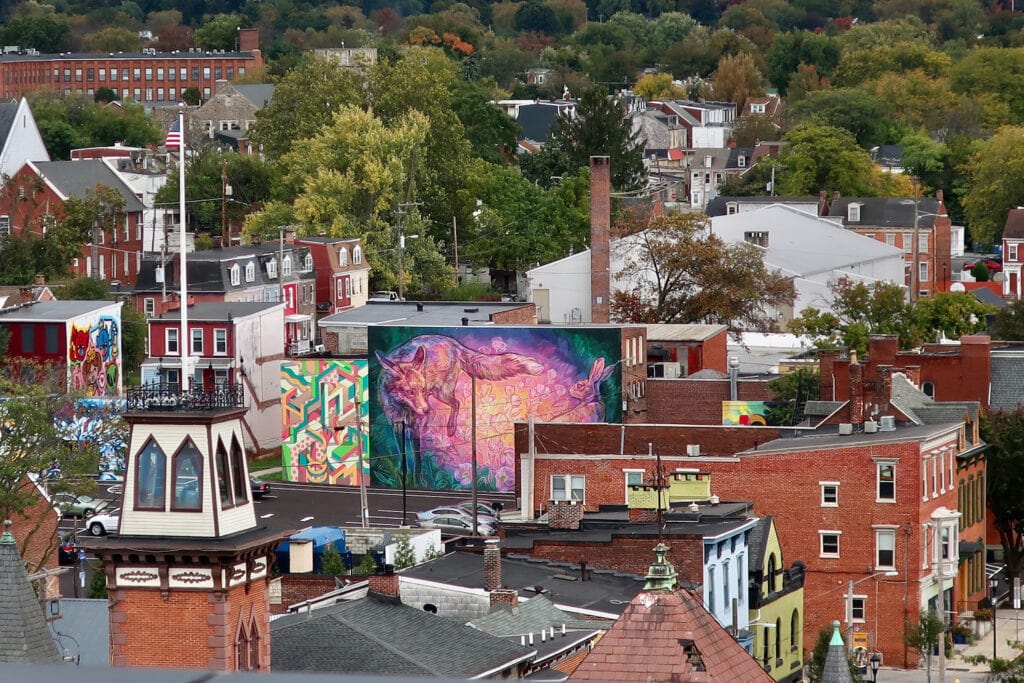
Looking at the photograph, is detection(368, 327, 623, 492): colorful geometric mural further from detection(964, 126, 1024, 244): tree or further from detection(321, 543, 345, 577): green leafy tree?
detection(964, 126, 1024, 244): tree

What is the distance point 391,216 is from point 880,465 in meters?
64.4

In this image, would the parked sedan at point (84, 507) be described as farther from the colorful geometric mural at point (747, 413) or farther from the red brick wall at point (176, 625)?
the red brick wall at point (176, 625)

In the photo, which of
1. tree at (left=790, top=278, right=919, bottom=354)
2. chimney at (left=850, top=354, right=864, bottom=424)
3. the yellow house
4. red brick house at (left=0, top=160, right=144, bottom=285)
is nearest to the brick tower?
the yellow house

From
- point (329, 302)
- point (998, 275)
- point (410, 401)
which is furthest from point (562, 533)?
point (998, 275)

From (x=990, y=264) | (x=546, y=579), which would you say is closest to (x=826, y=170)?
(x=990, y=264)

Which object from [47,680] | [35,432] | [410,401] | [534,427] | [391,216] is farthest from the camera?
[391,216]

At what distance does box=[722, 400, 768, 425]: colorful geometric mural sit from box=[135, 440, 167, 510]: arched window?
41.6m

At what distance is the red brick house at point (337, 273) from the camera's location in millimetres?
103750

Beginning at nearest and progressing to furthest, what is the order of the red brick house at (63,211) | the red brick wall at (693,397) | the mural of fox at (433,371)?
1. the red brick wall at (693,397)
2. the mural of fox at (433,371)
3. the red brick house at (63,211)

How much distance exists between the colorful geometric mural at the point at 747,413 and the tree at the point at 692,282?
65.7ft

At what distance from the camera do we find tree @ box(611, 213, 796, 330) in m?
93.3

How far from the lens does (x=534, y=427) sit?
65.9m

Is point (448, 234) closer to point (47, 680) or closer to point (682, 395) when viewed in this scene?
point (682, 395)

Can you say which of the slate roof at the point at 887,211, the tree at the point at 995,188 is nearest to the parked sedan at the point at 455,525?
the slate roof at the point at 887,211
